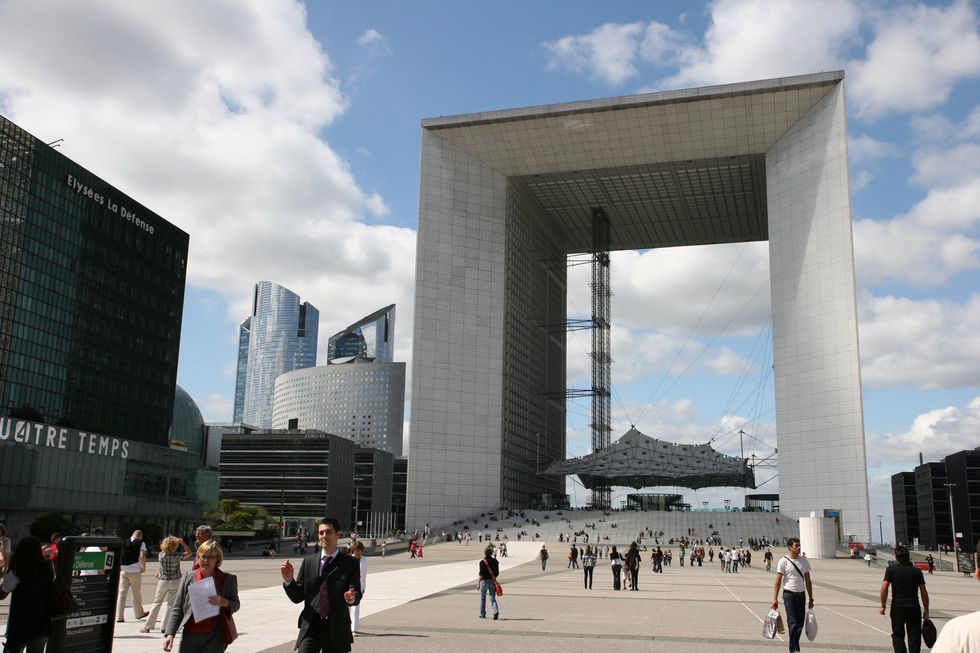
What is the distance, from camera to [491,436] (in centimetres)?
10125

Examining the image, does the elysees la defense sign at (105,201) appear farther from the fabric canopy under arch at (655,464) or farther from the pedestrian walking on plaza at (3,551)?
the pedestrian walking on plaza at (3,551)

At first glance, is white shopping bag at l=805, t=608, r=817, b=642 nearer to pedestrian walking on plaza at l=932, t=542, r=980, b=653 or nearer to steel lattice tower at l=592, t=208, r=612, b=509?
pedestrian walking on plaza at l=932, t=542, r=980, b=653

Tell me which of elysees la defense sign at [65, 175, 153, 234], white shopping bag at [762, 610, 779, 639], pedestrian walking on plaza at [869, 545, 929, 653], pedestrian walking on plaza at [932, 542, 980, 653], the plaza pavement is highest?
elysees la defense sign at [65, 175, 153, 234]

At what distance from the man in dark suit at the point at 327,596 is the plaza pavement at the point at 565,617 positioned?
578cm

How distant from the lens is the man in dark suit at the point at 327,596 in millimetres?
9297

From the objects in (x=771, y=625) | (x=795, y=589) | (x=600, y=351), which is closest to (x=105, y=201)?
(x=600, y=351)

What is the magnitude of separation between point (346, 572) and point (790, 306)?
296 feet

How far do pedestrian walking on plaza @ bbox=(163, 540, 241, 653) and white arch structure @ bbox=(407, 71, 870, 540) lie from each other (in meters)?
85.5

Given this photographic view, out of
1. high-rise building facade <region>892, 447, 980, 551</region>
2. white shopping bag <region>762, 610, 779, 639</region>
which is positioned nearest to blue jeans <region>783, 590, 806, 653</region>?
white shopping bag <region>762, 610, 779, 639</region>

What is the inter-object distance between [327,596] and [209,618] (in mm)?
1239

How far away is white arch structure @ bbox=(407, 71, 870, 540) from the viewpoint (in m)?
89.4

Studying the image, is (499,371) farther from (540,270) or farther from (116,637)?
(116,637)

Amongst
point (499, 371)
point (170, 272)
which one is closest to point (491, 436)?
point (499, 371)

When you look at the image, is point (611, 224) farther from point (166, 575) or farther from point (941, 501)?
point (166, 575)
